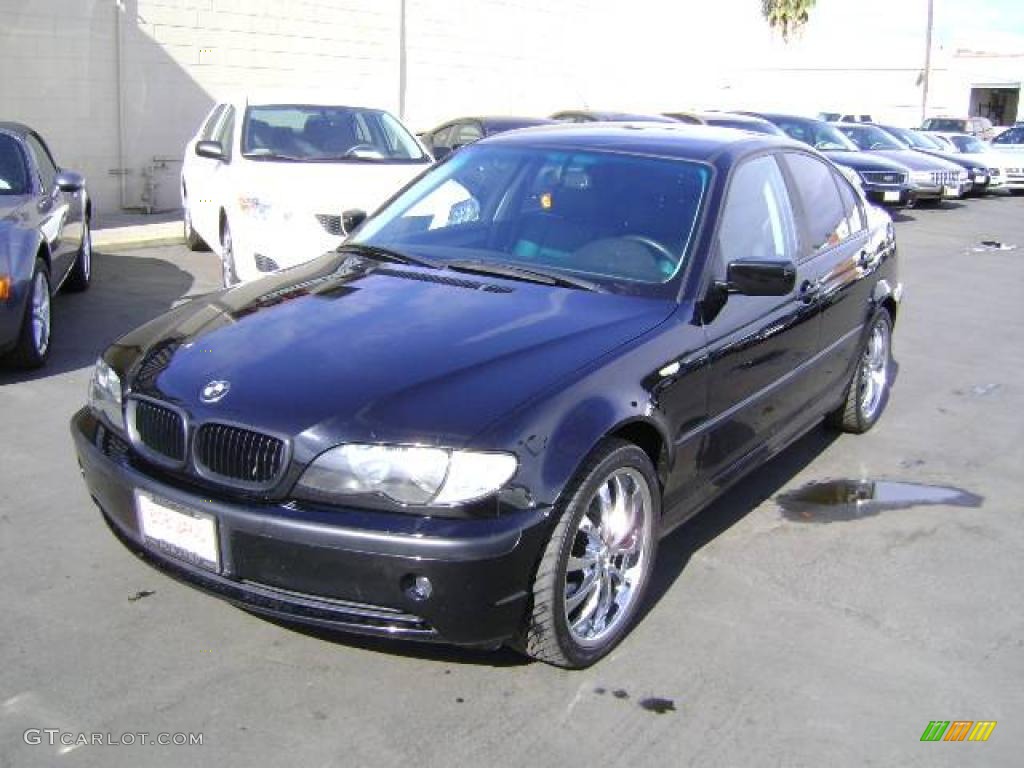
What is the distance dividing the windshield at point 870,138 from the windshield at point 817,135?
145 cm

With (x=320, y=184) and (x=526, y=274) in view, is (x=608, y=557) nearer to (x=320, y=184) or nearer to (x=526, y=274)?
(x=526, y=274)

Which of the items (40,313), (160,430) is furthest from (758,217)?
(40,313)

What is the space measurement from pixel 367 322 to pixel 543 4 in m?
18.0

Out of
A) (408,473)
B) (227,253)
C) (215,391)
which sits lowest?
(227,253)

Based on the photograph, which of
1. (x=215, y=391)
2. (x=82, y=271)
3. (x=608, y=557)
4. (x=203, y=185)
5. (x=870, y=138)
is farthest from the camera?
(x=870, y=138)

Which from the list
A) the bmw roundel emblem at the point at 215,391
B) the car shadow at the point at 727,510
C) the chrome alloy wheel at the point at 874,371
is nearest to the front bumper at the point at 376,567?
the bmw roundel emblem at the point at 215,391

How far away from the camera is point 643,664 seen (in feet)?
11.6

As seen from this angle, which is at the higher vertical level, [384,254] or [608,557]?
[384,254]

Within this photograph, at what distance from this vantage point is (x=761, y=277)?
396 cm

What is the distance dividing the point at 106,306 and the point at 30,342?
2182 millimetres

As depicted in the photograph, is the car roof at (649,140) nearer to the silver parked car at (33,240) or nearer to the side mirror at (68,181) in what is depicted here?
the silver parked car at (33,240)

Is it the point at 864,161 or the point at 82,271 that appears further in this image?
the point at 864,161

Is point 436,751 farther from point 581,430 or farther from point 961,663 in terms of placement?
point 961,663

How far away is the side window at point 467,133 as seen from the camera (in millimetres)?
14898
